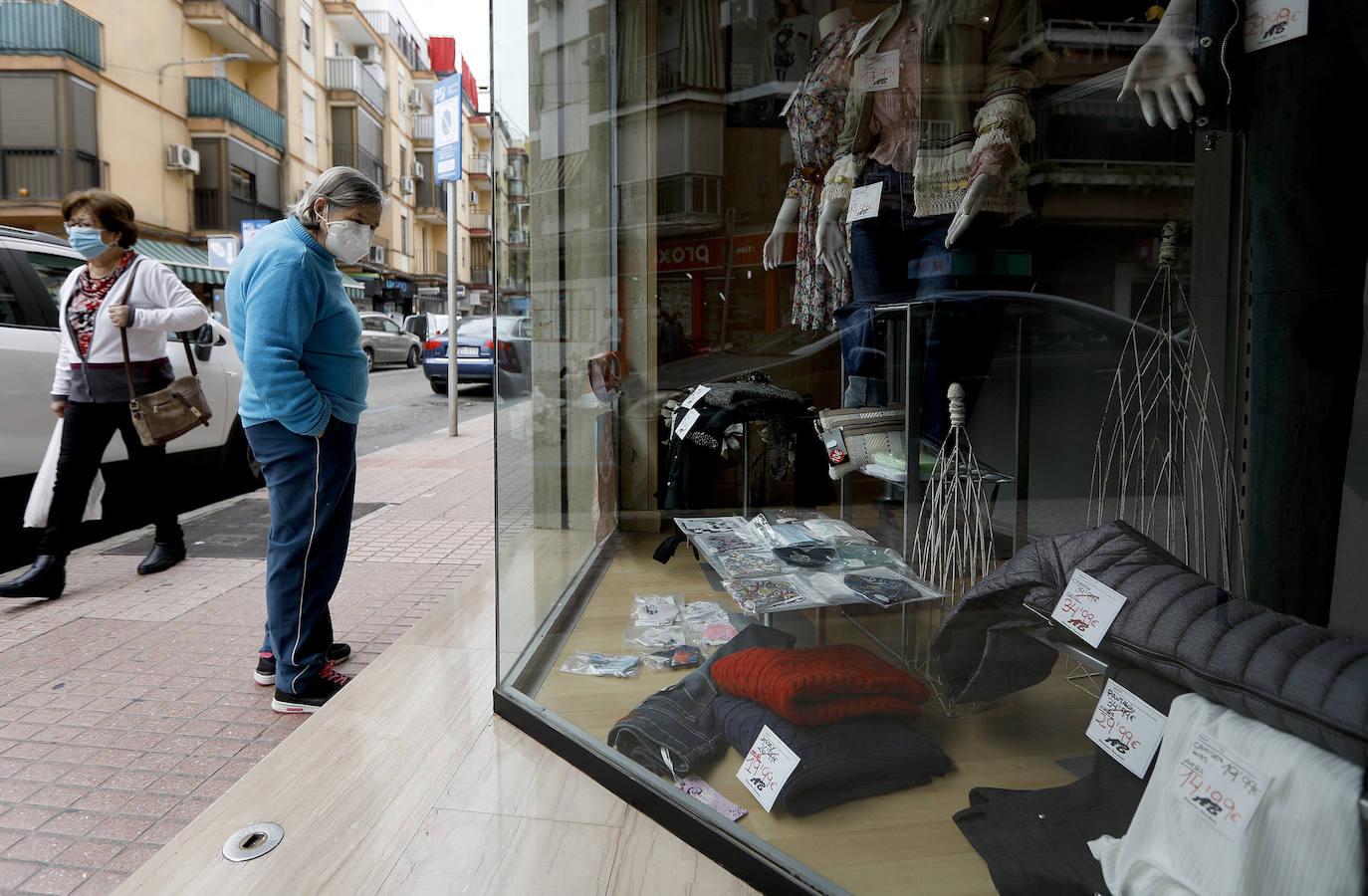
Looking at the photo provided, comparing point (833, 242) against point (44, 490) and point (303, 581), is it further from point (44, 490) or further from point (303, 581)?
point (44, 490)

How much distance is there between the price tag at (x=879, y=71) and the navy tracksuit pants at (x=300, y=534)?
1706 millimetres

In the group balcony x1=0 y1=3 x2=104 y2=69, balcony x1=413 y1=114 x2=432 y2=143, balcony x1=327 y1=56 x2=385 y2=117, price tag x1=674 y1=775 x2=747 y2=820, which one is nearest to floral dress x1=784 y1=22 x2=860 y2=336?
price tag x1=674 y1=775 x2=747 y2=820

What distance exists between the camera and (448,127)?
749cm

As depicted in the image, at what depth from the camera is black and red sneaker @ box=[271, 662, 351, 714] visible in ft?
8.36

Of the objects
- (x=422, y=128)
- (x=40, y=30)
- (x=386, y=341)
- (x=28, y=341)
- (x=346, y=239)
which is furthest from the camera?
(x=422, y=128)

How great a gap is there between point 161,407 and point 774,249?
102 inches

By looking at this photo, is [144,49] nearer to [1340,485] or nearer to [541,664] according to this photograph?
[541,664]

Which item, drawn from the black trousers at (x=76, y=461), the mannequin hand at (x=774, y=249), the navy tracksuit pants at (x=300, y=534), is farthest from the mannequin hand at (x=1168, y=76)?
the black trousers at (x=76, y=461)

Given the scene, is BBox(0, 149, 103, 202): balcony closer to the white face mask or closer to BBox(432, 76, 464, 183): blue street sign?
BBox(432, 76, 464, 183): blue street sign

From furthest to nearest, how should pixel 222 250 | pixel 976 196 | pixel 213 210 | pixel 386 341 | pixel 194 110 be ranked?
1. pixel 386 341
2. pixel 213 210
3. pixel 194 110
4. pixel 222 250
5. pixel 976 196

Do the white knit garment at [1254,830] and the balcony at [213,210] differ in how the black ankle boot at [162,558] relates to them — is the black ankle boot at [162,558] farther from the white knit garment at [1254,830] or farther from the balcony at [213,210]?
the balcony at [213,210]

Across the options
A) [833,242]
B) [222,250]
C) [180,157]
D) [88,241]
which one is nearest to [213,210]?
[180,157]

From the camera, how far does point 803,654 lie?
1.97 metres

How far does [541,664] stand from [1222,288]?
1.76 m
